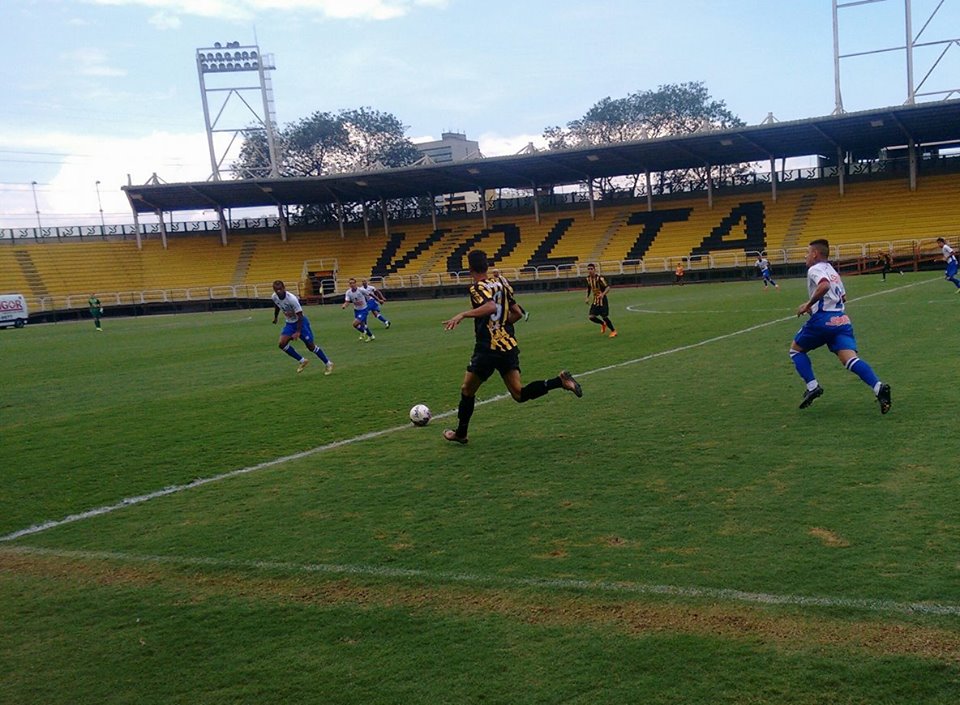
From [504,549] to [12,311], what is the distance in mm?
50105

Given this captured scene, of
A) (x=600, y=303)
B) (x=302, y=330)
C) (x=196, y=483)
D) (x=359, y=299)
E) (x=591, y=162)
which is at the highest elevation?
(x=591, y=162)

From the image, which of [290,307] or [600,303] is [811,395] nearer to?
[600,303]

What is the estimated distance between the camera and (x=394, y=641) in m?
4.21

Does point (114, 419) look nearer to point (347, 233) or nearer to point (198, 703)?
point (198, 703)

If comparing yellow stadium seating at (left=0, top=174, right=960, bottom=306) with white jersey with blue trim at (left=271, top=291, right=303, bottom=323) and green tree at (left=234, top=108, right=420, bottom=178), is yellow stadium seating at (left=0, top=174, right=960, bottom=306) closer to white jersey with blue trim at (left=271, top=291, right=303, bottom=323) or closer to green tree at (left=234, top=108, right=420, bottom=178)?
green tree at (left=234, top=108, right=420, bottom=178)

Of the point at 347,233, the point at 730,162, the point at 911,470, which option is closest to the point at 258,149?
the point at 347,233

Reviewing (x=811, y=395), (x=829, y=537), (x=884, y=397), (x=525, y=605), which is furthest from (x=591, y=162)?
(x=525, y=605)

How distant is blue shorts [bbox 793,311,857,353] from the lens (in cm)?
888

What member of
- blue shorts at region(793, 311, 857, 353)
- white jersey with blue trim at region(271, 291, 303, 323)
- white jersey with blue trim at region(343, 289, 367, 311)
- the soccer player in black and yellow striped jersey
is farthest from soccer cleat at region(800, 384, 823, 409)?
white jersey with blue trim at region(343, 289, 367, 311)

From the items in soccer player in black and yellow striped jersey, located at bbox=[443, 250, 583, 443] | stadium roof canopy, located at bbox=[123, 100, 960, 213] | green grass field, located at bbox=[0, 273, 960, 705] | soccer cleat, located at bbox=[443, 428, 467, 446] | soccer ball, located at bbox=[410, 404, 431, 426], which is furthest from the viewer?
stadium roof canopy, located at bbox=[123, 100, 960, 213]

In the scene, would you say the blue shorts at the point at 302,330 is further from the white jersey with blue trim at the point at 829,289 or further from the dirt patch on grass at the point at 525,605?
the dirt patch on grass at the point at 525,605

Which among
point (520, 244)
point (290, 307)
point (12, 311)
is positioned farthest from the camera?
point (520, 244)

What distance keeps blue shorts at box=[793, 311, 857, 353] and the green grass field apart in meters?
0.69

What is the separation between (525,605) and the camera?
450 centimetres
